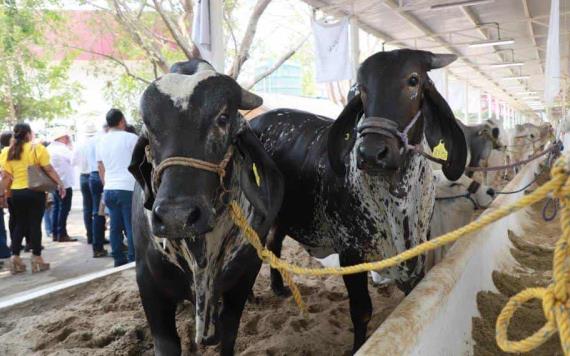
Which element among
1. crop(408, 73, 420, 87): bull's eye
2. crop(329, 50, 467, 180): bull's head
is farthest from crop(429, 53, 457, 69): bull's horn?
crop(408, 73, 420, 87): bull's eye

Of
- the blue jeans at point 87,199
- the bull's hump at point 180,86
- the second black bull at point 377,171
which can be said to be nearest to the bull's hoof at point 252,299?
the second black bull at point 377,171

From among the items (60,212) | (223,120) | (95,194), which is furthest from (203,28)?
(60,212)

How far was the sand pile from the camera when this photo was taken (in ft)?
11.9

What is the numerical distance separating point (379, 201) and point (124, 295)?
2.61 metres

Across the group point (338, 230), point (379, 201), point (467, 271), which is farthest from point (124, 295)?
point (467, 271)

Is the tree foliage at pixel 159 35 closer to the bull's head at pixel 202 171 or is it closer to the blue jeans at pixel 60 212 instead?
the blue jeans at pixel 60 212

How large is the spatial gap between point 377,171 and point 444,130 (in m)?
0.83

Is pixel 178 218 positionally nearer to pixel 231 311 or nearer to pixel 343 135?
pixel 231 311

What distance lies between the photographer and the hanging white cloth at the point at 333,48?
10.0 m

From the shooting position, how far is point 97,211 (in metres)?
7.44

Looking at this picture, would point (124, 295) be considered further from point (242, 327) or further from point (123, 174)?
point (123, 174)

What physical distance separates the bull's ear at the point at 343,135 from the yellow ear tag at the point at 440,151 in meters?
0.55

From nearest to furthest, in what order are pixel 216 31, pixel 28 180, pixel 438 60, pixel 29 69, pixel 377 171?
1. pixel 377 171
2. pixel 438 60
3. pixel 216 31
4. pixel 28 180
5. pixel 29 69

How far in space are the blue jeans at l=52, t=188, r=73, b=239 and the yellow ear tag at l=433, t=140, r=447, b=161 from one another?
6953 mm
